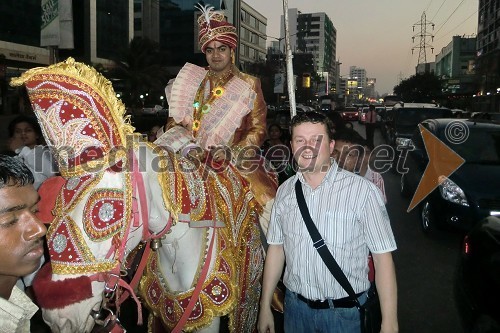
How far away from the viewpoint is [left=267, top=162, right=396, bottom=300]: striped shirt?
2688 millimetres

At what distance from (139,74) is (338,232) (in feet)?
140

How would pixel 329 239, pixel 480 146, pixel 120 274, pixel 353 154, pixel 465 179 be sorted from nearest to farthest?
pixel 120 274 → pixel 329 239 → pixel 353 154 → pixel 465 179 → pixel 480 146

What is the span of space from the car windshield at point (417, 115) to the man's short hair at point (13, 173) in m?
15.8

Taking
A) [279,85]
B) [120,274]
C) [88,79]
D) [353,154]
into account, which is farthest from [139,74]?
[120,274]

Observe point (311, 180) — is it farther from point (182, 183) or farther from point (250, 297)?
point (250, 297)

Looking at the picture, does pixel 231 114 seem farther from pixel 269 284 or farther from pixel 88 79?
pixel 88 79

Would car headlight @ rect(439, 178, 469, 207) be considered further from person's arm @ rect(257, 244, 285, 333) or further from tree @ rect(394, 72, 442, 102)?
tree @ rect(394, 72, 442, 102)

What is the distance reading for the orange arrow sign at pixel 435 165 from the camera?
7660 millimetres

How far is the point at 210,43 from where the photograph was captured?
4051 millimetres

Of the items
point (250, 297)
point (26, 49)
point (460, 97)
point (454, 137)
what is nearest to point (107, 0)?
point (26, 49)

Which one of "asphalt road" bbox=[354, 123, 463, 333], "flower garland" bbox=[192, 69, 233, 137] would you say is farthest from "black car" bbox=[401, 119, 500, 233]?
"flower garland" bbox=[192, 69, 233, 137]

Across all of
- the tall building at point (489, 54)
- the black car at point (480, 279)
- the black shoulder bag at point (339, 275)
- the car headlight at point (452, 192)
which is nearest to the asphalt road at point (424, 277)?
the car headlight at point (452, 192)

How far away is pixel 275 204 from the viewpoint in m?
3.08

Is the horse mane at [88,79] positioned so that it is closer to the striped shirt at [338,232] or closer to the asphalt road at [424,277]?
the striped shirt at [338,232]
